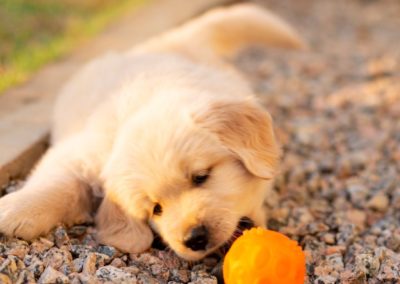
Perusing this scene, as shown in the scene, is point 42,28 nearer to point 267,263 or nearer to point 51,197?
point 51,197

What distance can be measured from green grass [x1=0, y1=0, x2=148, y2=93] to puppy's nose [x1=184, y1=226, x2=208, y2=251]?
2572 millimetres

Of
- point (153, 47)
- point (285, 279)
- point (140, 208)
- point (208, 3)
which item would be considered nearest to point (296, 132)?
point (153, 47)

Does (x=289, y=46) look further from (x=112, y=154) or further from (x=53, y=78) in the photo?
(x=112, y=154)

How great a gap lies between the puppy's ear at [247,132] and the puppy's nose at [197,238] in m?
0.41

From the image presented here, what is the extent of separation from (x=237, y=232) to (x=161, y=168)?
1.69ft

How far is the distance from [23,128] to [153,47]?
1132mm

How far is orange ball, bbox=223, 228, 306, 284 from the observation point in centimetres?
234

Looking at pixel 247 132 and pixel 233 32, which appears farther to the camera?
pixel 233 32

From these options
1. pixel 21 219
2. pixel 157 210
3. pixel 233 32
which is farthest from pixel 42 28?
pixel 157 210

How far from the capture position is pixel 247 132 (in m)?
2.92

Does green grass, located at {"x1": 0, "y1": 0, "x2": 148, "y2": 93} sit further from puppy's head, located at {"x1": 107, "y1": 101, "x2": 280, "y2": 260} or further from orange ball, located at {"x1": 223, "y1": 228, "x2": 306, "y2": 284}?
orange ball, located at {"x1": 223, "y1": 228, "x2": 306, "y2": 284}

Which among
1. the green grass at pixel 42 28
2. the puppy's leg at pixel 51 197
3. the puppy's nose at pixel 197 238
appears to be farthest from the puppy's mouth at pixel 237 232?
the green grass at pixel 42 28

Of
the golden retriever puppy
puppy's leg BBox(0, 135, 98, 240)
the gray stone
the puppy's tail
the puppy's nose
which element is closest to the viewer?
the gray stone

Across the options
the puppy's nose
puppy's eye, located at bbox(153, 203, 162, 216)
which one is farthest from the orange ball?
puppy's eye, located at bbox(153, 203, 162, 216)
